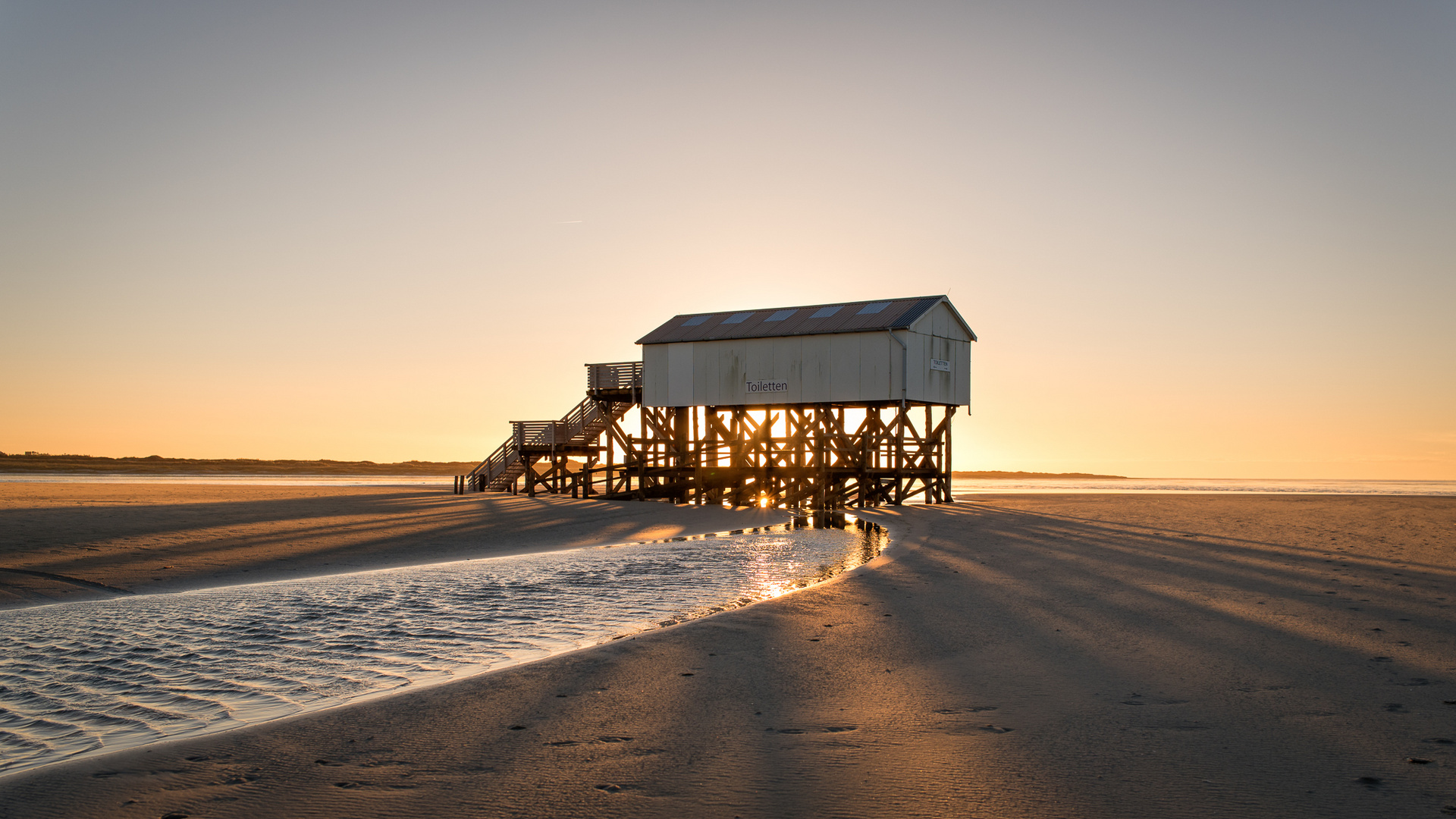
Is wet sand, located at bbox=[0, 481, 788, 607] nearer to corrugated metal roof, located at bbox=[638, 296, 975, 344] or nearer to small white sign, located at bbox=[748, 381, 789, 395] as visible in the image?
small white sign, located at bbox=[748, 381, 789, 395]

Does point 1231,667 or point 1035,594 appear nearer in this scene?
point 1231,667

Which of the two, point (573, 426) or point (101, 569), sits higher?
point (573, 426)

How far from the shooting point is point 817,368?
1347 inches

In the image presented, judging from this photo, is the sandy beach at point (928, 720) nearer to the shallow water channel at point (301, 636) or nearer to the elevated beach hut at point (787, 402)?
the shallow water channel at point (301, 636)

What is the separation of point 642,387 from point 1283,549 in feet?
88.5

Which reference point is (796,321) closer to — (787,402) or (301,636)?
(787,402)

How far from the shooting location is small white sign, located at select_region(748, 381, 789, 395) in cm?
3497

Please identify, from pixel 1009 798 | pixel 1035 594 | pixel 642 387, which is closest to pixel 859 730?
pixel 1009 798

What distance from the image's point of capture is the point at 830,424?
35000 millimetres

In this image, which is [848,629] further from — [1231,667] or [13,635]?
[13,635]

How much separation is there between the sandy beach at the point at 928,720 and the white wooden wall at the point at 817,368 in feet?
67.7

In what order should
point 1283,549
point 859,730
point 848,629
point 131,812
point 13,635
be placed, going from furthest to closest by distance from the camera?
point 1283,549 < point 13,635 < point 848,629 < point 859,730 < point 131,812

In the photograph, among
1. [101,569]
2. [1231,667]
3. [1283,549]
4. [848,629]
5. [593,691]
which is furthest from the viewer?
[1283,549]

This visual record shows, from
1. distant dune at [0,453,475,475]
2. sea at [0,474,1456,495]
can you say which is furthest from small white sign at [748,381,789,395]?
distant dune at [0,453,475,475]
